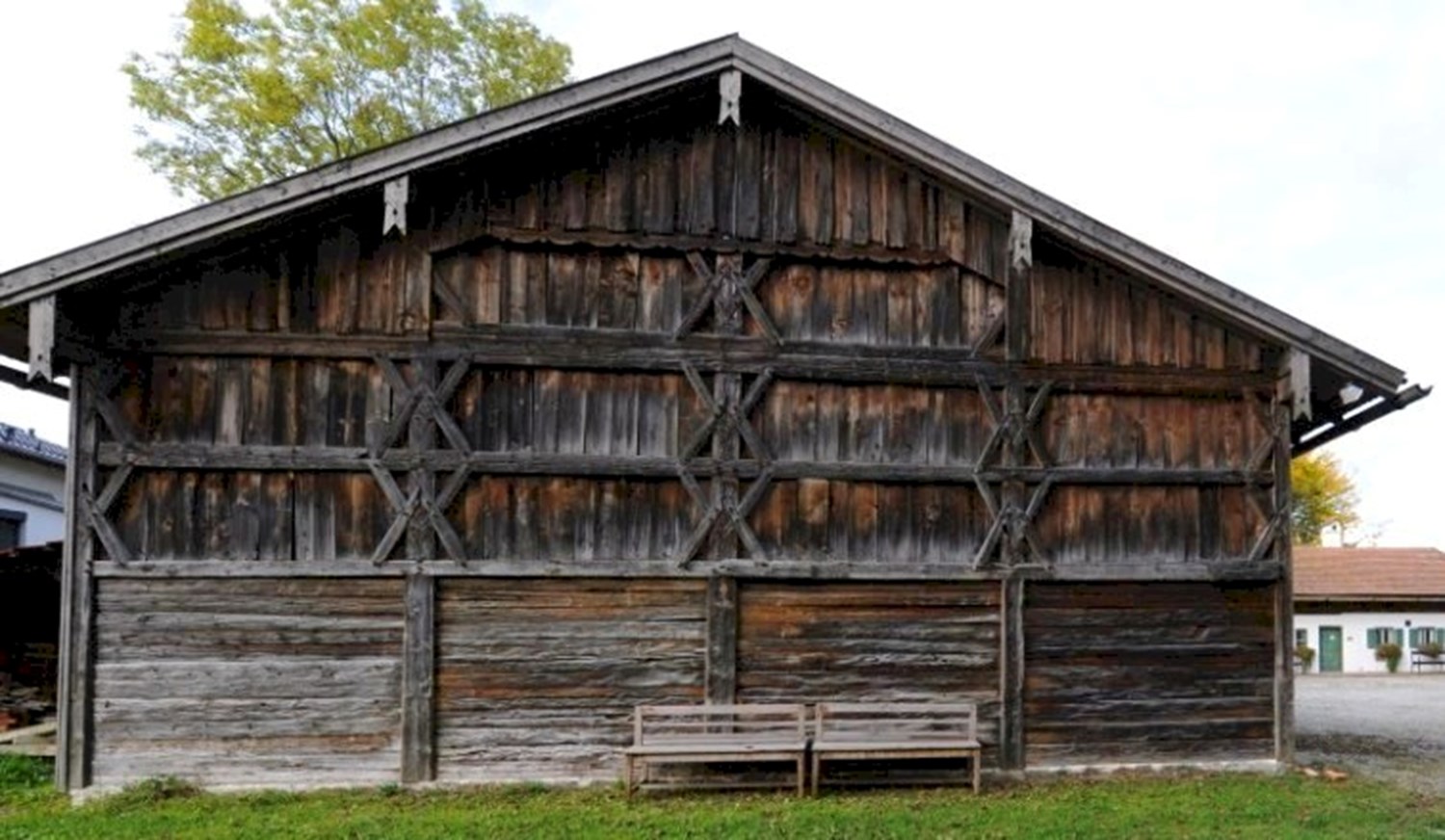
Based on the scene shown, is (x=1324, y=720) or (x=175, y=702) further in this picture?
(x=1324, y=720)

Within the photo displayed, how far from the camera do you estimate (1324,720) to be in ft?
56.2

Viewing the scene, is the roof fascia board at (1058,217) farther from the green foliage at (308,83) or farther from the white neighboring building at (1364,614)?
the white neighboring building at (1364,614)

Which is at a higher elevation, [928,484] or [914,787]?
[928,484]

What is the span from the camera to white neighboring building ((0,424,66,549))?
19500mm

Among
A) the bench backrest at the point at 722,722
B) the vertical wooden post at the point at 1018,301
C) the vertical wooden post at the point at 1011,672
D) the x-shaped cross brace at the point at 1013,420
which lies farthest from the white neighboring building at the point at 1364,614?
the bench backrest at the point at 722,722

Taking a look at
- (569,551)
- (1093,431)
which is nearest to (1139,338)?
(1093,431)

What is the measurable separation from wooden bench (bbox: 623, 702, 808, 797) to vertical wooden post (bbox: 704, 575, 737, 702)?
0.18 metres

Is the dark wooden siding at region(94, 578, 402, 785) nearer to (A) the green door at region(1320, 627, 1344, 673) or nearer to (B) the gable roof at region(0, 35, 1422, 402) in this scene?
(B) the gable roof at region(0, 35, 1422, 402)

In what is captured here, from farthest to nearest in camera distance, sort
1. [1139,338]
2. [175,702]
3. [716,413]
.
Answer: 1. [1139,338]
2. [716,413]
3. [175,702]

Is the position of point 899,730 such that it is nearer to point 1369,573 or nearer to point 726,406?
point 726,406

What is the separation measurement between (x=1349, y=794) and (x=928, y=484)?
524cm

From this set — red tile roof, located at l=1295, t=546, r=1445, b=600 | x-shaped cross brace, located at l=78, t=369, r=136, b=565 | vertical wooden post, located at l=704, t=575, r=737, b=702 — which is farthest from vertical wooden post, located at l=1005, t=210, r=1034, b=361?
red tile roof, located at l=1295, t=546, r=1445, b=600

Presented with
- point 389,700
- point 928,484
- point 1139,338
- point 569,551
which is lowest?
point 389,700

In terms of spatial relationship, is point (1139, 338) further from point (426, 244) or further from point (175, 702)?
point (175, 702)
